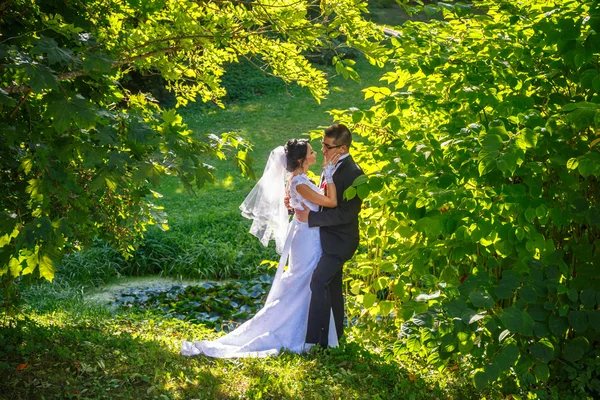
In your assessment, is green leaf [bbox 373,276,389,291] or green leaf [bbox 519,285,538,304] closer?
green leaf [bbox 519,285,538,304]

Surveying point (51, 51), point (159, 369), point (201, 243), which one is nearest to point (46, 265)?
point (51, 51)

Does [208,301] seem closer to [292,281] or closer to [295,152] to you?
[292,281]

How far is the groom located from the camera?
5152mm

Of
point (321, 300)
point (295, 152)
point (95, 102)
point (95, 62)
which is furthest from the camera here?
point (295, 152)

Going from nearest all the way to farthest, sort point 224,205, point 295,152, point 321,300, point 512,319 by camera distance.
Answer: point 512,319 < point 321,300 < point 295,152 < point 224,205

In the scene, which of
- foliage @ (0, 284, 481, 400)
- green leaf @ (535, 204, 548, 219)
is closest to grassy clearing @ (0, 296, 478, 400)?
foliage @ (0, 284, 481, 400)

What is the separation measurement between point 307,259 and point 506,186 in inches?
87.3

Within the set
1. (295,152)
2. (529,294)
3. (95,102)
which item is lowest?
(529,294)

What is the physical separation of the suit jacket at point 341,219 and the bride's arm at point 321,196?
0.12ft

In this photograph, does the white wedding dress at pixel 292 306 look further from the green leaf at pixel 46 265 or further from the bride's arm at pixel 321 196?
the green leaf at pixel 46 265

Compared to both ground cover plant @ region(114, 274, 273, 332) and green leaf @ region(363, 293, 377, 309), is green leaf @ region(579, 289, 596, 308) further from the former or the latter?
ground cover plant @ region(114, 274, 273, 332)

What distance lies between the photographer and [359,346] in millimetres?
5250

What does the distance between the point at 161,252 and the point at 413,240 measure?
499 centimetres

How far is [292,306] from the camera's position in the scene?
5.40 meters
